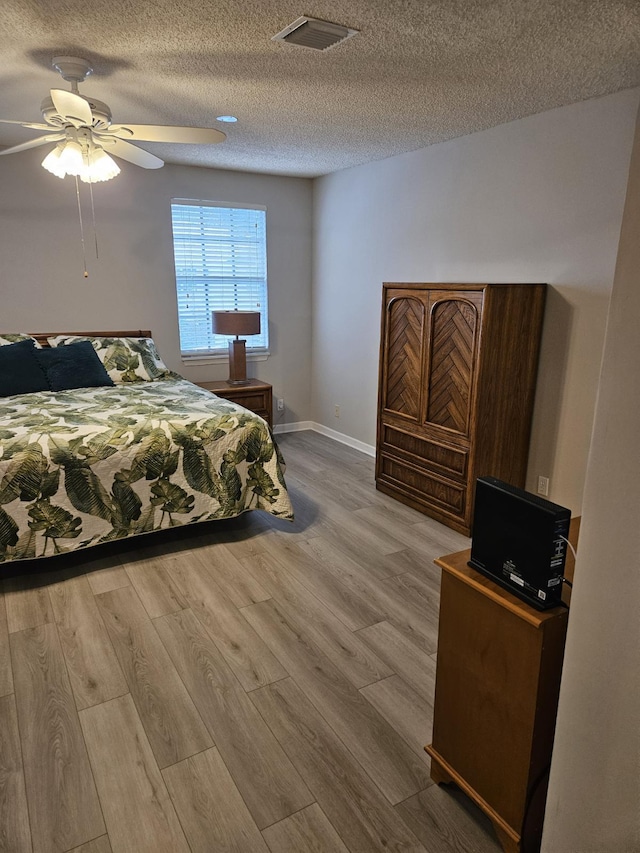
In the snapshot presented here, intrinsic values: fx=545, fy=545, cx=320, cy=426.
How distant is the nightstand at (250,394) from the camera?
183 inches

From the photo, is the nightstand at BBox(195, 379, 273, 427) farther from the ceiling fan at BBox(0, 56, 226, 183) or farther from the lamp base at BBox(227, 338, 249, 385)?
the ceiling fan at BBox(0, 56, 226, 183)

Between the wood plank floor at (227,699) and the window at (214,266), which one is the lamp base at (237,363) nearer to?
the window at (214,266)

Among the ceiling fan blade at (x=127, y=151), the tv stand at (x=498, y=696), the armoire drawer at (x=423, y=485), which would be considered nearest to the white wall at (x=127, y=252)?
the ceiling fan blade at (x=127, y=151)

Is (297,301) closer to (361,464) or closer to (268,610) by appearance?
(361,464)

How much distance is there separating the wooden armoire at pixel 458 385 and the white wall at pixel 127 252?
1.88m

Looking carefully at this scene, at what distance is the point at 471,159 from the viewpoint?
3.59 meters

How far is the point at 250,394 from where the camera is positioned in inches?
187

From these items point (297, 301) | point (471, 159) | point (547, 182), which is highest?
point (471, 159)

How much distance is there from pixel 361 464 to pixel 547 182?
2505 mm

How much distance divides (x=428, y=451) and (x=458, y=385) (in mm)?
528

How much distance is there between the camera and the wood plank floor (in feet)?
5.09

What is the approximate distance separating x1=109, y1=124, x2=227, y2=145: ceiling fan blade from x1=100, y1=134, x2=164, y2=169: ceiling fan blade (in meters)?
0.07

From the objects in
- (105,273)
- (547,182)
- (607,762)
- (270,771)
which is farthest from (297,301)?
(607,762)

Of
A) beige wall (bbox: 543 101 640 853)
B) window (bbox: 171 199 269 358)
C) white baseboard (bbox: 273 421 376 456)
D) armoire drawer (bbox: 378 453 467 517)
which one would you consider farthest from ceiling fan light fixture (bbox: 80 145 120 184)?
white baseboard (bbox: 273 421 376 456)
